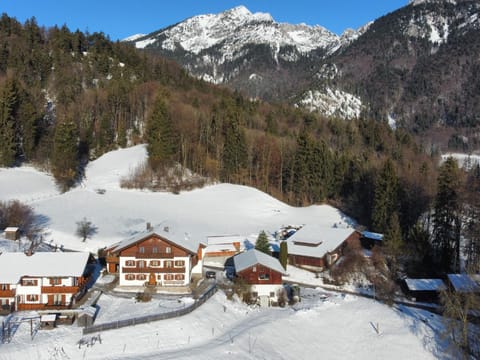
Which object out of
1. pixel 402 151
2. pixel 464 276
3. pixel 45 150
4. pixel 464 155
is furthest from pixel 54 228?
pixel 464 155

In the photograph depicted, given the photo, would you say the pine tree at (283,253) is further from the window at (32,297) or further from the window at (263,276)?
the window at (32,297)

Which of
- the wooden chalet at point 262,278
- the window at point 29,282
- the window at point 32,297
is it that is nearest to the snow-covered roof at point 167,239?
the wooden chalet at point 262,278

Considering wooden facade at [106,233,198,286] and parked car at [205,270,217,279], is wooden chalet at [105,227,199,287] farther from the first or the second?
parked car at [205,270,217,279]

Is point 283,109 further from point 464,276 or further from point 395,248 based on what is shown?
point 464,276

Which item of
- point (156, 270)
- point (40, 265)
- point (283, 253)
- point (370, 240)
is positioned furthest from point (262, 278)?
point (370, 240)

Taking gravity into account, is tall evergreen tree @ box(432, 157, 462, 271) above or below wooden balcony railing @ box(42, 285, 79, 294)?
above

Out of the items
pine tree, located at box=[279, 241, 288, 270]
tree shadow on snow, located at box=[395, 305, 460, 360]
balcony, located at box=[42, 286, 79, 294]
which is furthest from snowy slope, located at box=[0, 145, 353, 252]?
tree shadow on snow, located at box=[395, 305, 460, 360]
